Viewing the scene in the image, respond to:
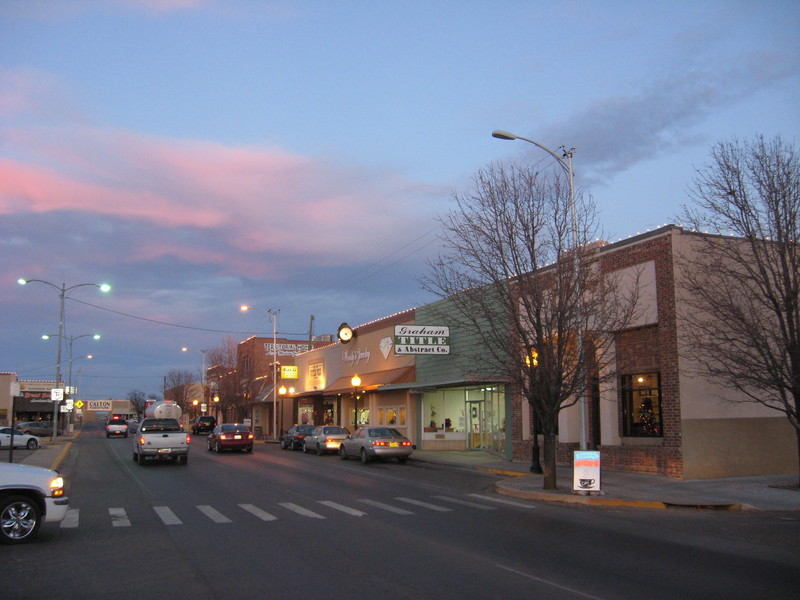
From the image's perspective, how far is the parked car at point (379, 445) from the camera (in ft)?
92.3

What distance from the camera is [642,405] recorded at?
2136cm

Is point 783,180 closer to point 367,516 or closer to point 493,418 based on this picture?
point 367,516

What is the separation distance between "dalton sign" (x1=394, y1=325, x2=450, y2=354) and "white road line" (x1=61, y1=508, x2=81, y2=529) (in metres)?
17.4

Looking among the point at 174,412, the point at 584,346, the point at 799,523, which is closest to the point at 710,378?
the point at 584,346

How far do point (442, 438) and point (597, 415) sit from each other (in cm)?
1215

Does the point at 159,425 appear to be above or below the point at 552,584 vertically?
above

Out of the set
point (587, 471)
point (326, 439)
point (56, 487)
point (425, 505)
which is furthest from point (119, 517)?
point (326, 439)

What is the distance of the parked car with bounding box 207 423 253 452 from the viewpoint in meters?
35.5

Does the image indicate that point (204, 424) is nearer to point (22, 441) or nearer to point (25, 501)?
point (22, 441)

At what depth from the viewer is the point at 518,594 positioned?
771cm

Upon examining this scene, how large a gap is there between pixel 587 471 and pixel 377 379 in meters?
23.1

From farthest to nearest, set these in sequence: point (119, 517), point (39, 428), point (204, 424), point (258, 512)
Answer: point (204, 424) → point (39, 428) → point (258, 512) → point (119, 517)

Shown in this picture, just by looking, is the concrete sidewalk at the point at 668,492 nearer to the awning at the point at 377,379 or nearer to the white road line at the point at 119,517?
the white road line at the point at 119,517

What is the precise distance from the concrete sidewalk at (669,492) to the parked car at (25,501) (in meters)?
10.7
